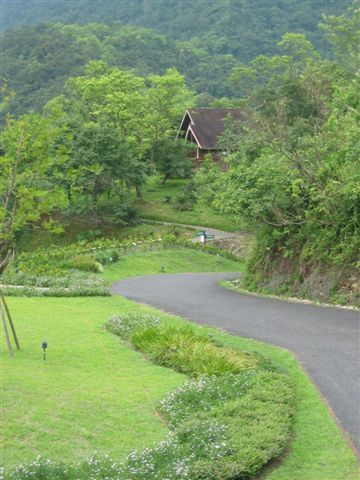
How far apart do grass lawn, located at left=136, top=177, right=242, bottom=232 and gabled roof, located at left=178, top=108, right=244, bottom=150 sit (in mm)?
4944

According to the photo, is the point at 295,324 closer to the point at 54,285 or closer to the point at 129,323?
the point at 129,323

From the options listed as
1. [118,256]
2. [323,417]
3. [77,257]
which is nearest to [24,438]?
[323,417]

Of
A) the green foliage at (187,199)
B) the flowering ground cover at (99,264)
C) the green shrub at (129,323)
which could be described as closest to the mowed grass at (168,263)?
the flowering ground cover at (99,264)

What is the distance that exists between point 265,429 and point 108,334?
21.0ft

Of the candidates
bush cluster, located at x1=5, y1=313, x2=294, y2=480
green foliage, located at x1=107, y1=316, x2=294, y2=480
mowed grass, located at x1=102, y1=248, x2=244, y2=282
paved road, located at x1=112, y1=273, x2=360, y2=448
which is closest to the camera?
bush cluster, located at x1=5, y1=313, x2=294, y2=480

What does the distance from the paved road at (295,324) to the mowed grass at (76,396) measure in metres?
2.53

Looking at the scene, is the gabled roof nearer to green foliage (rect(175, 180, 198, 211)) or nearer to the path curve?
green foliage (rect(175, 180, 198, 211))

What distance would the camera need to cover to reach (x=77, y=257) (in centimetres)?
2883

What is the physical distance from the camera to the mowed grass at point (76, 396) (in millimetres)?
8492

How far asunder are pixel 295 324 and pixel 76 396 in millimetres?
6537

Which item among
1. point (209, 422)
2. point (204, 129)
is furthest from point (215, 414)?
point (204, 129)

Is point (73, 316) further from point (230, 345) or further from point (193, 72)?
point (193, 72)

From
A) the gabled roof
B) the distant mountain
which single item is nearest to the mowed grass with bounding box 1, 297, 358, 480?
the gabled roof

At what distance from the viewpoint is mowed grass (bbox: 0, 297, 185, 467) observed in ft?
27.9
